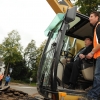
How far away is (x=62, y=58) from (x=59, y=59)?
1.21 m

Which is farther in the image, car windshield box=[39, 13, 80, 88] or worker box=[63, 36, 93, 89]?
worker box=[63, 36, 93, 89]

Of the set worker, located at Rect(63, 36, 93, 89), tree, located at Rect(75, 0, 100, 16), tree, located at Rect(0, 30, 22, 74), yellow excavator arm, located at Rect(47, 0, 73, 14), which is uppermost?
tree, located at Rect(0, 30, 22, 74)

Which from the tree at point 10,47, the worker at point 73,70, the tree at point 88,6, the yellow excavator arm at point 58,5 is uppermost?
the tree at point 10,47

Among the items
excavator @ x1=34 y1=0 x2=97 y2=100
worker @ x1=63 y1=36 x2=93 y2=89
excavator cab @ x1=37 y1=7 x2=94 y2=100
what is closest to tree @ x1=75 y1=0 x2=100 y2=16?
excavator @ x1=34 y1=0 x2=97 y2=100

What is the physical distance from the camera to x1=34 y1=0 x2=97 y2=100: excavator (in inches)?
132

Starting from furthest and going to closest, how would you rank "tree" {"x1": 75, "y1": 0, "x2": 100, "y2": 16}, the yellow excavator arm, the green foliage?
the green foliage
"tree" {"x1": 75, "y1": 0, "x2": 100, "y2": 16}
the yellow excavator arm

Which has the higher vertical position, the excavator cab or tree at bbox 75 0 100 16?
tree at bbox 75 0 100 16

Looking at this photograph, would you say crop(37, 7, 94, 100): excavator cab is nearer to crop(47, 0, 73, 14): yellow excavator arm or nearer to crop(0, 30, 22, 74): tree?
crop(47, 0, 73, 14): yellow excavator arm

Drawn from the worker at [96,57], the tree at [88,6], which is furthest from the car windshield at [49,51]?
the tree at [88,6]

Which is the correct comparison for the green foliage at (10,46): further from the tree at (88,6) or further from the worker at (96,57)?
the worker at (96,57)

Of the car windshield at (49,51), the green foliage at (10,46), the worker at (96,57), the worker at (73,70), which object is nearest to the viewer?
the worker at (96,57)

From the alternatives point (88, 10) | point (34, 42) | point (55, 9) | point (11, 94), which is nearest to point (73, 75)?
point (55, 9)

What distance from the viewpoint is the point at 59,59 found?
3.49 m

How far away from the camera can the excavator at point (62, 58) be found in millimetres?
3346
